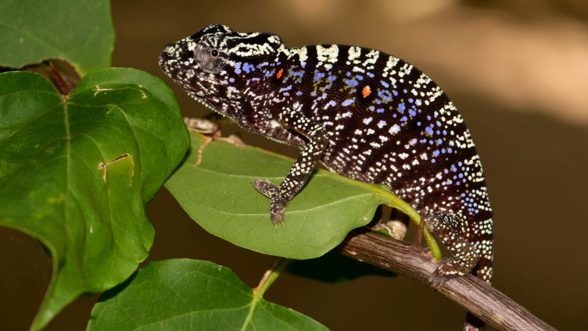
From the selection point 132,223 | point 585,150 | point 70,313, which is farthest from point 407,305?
point 132,223

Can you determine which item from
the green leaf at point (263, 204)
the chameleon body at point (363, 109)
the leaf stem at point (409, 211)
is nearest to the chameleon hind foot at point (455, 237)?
the chameleon body at point (363, 109)

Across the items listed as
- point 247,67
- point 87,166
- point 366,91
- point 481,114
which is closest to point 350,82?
point 366,91

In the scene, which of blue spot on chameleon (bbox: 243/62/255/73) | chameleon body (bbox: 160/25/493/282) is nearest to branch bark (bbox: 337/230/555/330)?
chameleon body (bbox: 160/25/493/282)

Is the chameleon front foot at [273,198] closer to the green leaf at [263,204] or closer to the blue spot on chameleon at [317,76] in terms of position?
the green leaf at [263,204]

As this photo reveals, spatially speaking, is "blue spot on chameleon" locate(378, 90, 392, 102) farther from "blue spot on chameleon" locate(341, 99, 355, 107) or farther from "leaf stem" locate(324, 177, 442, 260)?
"leaf stem" locate(324, 177, 442, 260)

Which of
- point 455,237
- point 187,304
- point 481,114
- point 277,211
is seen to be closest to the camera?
point 187,304

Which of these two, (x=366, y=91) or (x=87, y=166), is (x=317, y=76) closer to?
(x=366, y=91)
